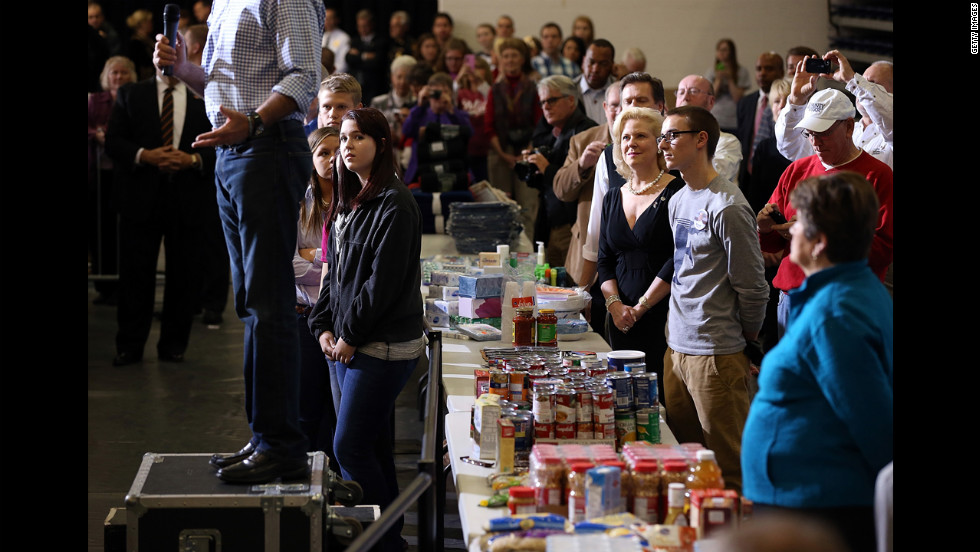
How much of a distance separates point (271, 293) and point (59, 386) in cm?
63

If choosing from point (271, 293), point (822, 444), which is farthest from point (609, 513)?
point (271, 293)

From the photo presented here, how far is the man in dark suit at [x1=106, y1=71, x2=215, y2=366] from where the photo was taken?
21.8 ft

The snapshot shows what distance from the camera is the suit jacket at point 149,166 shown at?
21.8ft

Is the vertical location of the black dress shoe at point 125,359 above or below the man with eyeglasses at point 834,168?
below

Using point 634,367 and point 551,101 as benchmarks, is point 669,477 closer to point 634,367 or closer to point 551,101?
point 634,367

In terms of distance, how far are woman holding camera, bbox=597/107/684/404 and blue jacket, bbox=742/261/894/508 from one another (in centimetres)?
180

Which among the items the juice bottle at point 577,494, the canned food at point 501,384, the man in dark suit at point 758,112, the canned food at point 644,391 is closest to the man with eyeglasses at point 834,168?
the canned food at point 644,391

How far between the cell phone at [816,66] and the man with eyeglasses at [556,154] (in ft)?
5.66

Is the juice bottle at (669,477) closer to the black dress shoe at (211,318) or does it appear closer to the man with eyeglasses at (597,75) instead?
the man with eyeglasses at (597,75)

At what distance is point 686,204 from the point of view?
3.54 m

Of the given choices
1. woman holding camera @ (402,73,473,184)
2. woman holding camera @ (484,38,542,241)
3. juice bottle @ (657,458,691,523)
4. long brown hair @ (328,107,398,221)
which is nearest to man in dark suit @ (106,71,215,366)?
woman holding camera @ (402,73,473,184)

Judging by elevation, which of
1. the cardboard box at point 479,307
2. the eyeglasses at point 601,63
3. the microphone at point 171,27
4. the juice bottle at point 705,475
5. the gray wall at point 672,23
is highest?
the gray wall at point 672,23

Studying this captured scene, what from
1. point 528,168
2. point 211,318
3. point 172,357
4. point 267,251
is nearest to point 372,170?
point 267,251
